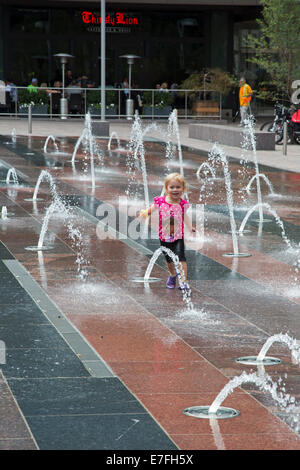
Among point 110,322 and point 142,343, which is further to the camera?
point 110,322

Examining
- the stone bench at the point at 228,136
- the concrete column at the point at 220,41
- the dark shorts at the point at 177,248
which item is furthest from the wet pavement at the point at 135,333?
the concrete column at the point at 220,41

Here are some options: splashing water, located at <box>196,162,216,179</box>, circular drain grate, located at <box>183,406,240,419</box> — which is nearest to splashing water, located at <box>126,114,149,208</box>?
splashing water, located at <box>196,162,216,179</box>

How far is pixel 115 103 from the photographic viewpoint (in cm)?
3853

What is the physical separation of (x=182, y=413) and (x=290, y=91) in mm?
28364

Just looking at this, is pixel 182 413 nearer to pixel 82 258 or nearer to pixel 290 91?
pixel 82 258

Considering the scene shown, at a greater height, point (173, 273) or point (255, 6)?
point (255, 6)

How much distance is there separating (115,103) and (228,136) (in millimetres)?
11956

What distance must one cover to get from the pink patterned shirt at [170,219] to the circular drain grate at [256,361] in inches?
90.3

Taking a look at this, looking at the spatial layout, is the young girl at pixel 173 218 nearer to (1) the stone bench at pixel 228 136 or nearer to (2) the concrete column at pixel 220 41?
(1) the stone bench at pixel 228 136

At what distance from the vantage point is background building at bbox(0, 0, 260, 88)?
43.2 meters

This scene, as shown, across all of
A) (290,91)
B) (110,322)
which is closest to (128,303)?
(110,322)

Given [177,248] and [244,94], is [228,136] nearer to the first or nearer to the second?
[244,94]
